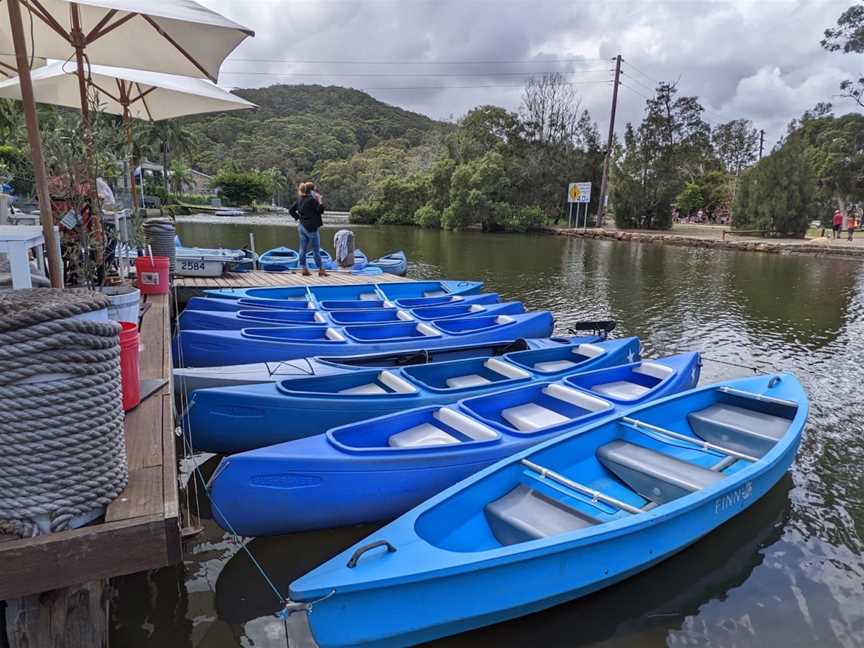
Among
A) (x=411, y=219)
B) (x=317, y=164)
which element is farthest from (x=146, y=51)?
(x=317, y=164)

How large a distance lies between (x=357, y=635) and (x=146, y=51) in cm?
632

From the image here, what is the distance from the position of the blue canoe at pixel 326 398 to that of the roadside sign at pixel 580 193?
3569 centimetres

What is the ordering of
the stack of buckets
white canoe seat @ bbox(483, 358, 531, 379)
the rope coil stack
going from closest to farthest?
the rope coil stack
the stack of buckets
white canoe seat @ bbox(483, 358, 531, 379)

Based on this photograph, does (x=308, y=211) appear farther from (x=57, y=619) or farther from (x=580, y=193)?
(x=580, y=193)

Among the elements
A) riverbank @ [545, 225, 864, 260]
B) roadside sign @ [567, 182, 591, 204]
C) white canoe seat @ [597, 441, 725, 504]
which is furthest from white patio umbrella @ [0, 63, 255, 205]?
roadside sign @ [567, 182, 591, 204]

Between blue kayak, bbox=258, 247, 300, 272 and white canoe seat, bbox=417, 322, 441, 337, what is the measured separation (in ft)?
20.8

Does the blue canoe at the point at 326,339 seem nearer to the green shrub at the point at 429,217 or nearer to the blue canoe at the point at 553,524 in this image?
the blue canoe at the point at 553,524

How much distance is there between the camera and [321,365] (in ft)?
19.8

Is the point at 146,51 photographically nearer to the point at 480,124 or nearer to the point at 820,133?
the point at 480,124

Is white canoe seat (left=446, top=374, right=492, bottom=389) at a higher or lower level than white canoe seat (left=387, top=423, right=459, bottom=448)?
higher

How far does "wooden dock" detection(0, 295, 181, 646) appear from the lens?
2.19 metres

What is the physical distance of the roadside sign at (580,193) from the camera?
39.5 m

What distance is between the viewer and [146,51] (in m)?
6.16

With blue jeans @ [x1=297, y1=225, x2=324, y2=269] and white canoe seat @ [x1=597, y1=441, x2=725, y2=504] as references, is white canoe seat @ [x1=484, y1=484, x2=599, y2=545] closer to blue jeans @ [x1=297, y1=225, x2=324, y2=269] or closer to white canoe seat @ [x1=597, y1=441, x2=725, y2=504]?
white canoe seat @ [x1=597, y1=441, x2=725, y2=504]
